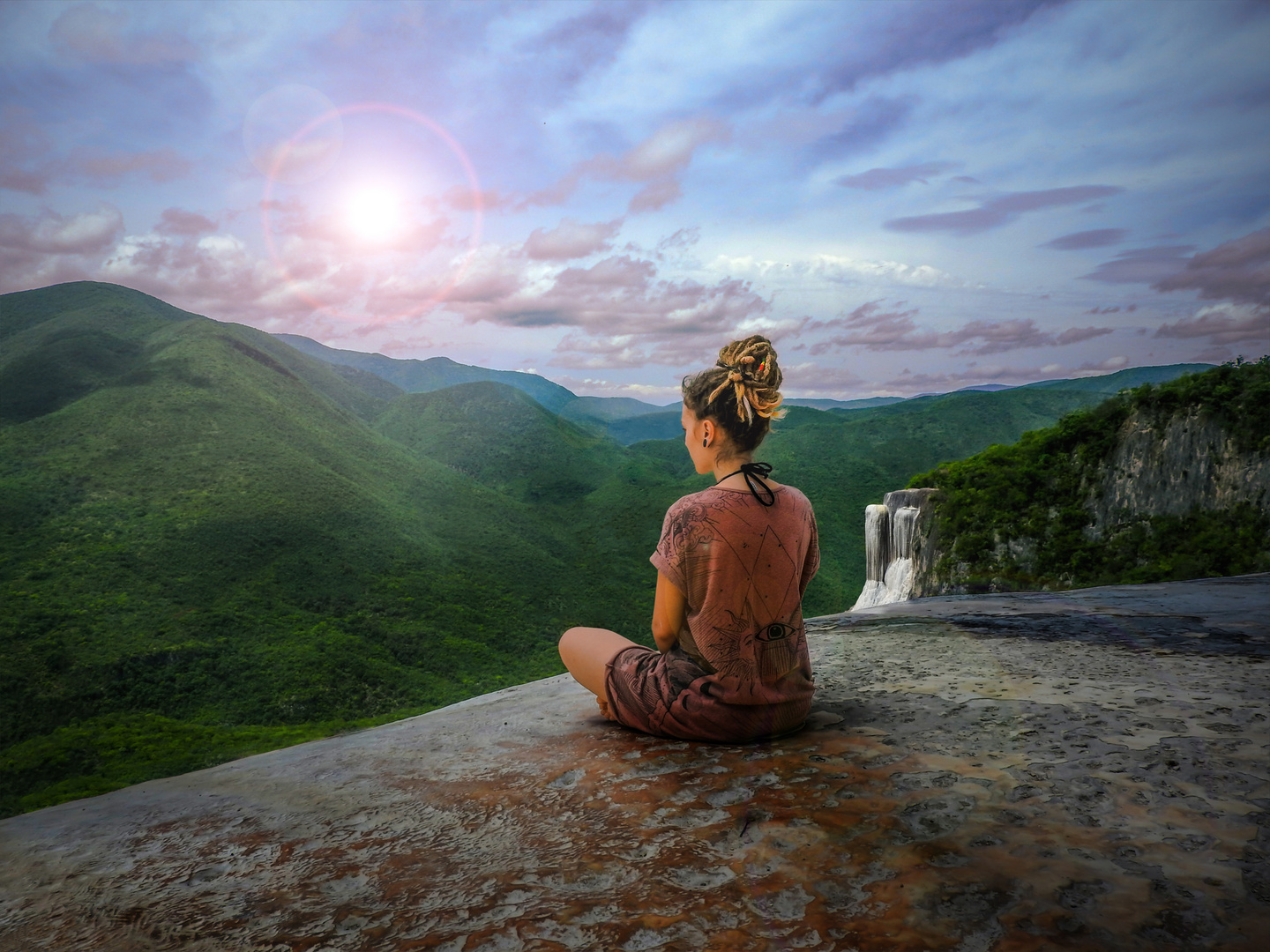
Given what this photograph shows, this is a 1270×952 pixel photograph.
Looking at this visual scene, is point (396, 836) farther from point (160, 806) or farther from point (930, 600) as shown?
point (930, 600)

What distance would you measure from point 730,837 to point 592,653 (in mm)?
1505

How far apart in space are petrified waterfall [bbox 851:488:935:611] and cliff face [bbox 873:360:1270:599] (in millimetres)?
73

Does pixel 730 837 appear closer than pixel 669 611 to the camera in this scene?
Yes

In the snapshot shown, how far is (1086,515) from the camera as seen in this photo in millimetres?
14016

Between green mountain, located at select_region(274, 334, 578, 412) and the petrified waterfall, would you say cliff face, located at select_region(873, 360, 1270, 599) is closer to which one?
the petrified waterfall

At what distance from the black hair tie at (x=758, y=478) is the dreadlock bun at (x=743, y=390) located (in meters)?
0.12

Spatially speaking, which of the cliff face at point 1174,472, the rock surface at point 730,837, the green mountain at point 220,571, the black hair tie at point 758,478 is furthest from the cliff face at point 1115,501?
the green mountain at point 220,571

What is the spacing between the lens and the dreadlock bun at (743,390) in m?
3.19

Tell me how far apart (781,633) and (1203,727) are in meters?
2.17

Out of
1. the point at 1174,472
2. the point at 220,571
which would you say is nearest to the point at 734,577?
the point at 1174,472

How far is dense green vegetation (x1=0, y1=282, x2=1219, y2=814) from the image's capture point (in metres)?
30.2

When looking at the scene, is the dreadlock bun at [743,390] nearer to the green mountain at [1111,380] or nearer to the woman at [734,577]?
the woman at [734,577]

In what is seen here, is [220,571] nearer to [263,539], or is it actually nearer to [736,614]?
[263,539]

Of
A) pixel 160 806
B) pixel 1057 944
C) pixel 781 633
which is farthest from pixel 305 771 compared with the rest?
pixel 1057 944
